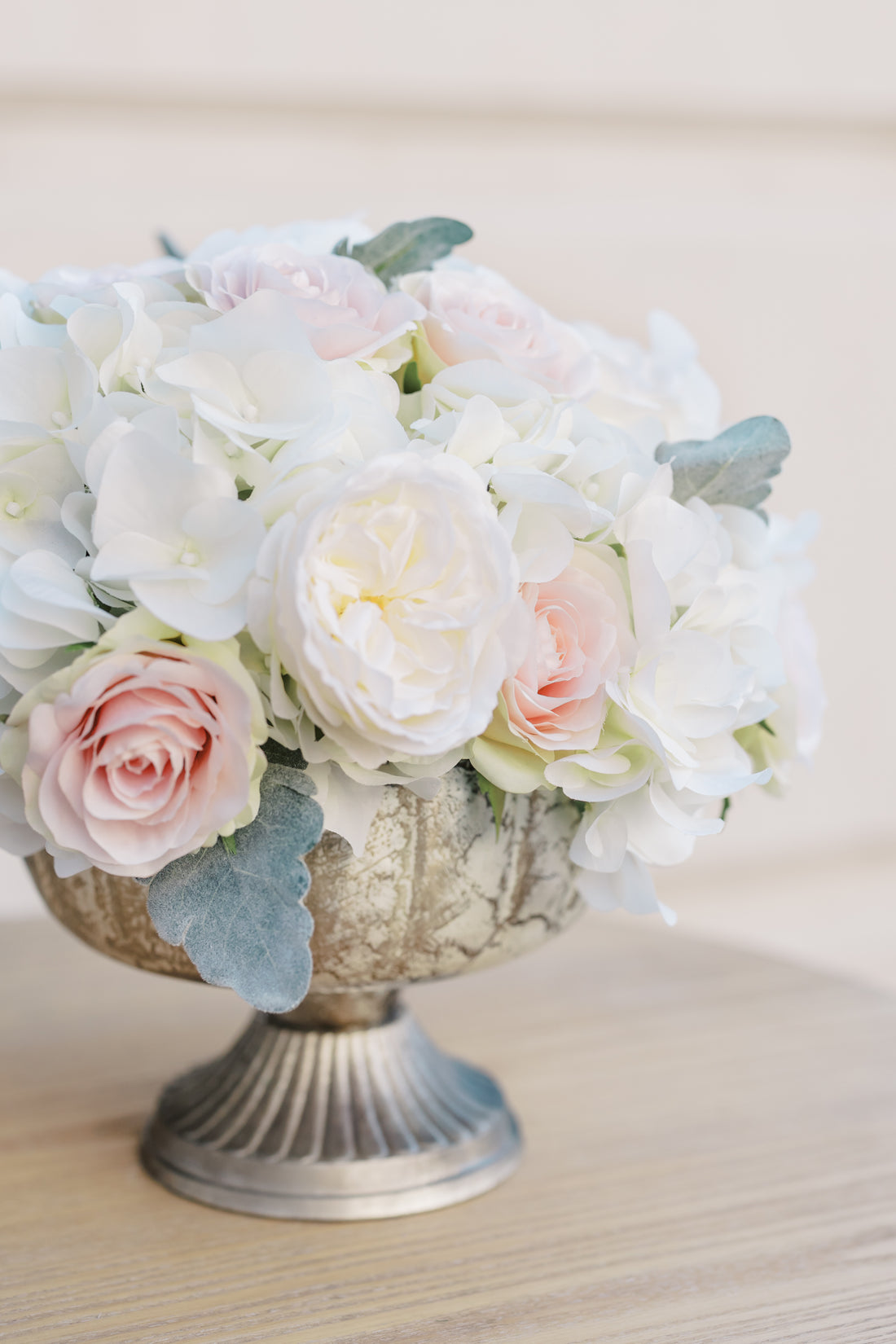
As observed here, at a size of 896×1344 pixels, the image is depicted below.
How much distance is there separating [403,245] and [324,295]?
Answer: 0.23 feet

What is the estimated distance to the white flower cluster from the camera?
386 millimetres

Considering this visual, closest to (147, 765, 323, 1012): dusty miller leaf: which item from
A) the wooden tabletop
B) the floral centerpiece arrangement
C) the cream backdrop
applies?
the floral centerpiece arrangement

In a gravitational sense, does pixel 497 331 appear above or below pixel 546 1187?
above

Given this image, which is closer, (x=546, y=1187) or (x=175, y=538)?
(x=175, y=538)

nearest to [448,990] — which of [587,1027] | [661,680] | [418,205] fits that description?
[587,1027]

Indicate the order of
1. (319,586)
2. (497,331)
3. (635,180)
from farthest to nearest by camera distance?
(635,180), (497,331), (319,586)

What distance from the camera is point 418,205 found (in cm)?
109

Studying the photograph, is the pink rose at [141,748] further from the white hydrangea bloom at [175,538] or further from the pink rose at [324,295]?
the pink rose at [324,295]

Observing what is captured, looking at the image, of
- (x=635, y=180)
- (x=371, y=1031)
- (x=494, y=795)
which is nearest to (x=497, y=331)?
(x=494, y=795)

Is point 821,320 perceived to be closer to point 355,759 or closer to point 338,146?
point 338,146

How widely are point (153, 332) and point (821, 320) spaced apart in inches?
36.2

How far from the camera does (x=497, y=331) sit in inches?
18.9

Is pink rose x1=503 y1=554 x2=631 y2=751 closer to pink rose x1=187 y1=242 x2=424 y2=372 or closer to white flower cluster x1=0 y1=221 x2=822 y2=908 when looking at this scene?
white flower cluster x1=0 y1=221 x2=822 y2=908

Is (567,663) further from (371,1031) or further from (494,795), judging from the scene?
(371,1031)
